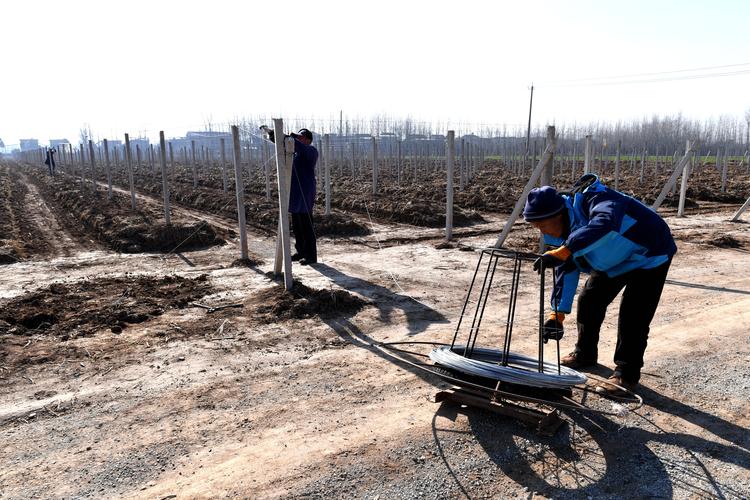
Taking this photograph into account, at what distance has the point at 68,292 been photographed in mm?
5832

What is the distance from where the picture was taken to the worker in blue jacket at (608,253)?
3.00 metres

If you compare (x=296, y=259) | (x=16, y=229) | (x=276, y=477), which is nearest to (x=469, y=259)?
(x=296, y=259)

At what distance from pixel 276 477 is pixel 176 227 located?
25.2 ft

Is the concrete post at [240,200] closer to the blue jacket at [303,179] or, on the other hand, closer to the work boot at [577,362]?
the blue jacket at [303,179]

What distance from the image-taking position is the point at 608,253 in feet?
10.4

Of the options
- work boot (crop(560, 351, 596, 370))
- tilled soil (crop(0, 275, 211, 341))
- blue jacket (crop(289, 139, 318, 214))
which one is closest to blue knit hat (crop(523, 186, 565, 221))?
work boot (crop(560, 351, 596, 370))

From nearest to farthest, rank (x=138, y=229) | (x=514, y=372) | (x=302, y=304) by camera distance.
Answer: (x=514, y=372) → (x=302, y=304) → (x=138, y=229)

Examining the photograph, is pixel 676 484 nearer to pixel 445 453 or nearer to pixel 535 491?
pixel 535 491

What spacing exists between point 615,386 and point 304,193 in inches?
191

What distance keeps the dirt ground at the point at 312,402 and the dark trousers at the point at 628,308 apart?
29 centimetres

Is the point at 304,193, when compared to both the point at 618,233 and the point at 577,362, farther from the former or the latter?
the point at 618,233

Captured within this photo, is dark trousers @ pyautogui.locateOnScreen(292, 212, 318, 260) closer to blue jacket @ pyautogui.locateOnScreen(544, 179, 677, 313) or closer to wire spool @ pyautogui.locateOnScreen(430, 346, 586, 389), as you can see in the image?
wire spool @ pyautogui.locateOnScreen(430, 346, 586, 389)

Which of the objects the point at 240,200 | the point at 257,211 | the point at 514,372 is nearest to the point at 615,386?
the point at 514,372

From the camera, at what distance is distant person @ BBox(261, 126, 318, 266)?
6.84m
